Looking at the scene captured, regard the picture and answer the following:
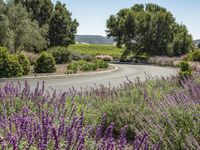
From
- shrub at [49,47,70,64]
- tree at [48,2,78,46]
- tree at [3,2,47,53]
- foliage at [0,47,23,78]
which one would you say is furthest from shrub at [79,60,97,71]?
tree at [48,2,78,46]

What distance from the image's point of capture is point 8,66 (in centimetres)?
2455

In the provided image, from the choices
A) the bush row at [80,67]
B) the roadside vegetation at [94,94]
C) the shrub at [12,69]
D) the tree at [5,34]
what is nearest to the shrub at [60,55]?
the roadside vegetation at [94,94]

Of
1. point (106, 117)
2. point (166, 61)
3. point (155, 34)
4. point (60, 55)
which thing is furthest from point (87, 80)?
point (155, 34)

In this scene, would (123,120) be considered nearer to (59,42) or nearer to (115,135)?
(115,135)

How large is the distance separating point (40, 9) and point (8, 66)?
4544cm

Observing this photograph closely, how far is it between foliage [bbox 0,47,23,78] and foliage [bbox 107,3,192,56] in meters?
43.8

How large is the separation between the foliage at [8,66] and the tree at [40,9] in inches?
1661

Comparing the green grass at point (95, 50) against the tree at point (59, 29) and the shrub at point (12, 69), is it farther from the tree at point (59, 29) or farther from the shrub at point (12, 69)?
the shrub at point (12, 69)

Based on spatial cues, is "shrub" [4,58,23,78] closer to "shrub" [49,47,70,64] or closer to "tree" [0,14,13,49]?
"shrub" [49,47,70,64]

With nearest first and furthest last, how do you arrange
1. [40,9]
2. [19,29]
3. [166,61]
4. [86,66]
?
[86,66] < [19,29] < [166,61] < [40,9]

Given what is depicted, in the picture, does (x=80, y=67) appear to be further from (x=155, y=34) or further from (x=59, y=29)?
(x=155, y=34)

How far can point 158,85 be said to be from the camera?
12.1 metres

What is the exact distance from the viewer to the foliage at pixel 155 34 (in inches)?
2621

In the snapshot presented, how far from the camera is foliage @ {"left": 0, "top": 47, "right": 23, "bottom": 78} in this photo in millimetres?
24464
